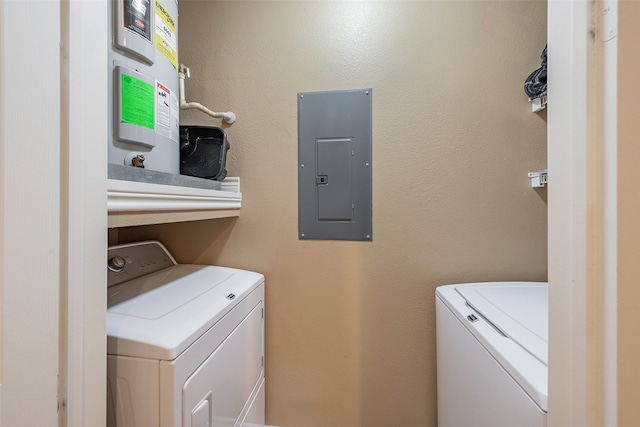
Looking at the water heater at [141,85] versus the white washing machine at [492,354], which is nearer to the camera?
the white washing machine at [492,354]

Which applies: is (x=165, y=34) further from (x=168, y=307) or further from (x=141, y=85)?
(x=168, y=307)

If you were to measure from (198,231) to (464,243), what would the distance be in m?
1.35

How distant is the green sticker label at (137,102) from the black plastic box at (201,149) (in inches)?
17.3

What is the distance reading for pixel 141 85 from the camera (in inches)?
34.0

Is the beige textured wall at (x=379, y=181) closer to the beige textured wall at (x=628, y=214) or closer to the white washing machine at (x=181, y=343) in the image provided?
the white washing machine at (x=181, y=343)

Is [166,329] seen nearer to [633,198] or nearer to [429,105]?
[633,198]

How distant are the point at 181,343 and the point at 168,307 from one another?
228mm

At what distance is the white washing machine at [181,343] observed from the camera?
26.1 inches

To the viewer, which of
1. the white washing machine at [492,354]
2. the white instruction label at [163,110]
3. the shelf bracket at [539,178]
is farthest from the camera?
the shelf bracket at [539,178]

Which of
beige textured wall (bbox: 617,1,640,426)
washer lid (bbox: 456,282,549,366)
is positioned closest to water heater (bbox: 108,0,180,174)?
beige textured wall (bbox: 617,1,640,426)

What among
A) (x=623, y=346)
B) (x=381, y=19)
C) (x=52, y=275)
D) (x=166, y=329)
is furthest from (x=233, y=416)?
(x=381, y=19)

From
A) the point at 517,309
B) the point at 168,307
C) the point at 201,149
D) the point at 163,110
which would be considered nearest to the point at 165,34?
the point at 163,110

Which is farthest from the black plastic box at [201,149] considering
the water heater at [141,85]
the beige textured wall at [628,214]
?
the beige textured wall at [628,214]

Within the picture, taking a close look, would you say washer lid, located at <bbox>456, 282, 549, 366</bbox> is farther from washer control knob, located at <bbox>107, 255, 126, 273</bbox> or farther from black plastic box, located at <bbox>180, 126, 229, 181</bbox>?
washer control knob, located at <bbox>107, 255, 126, 273</bbox>
